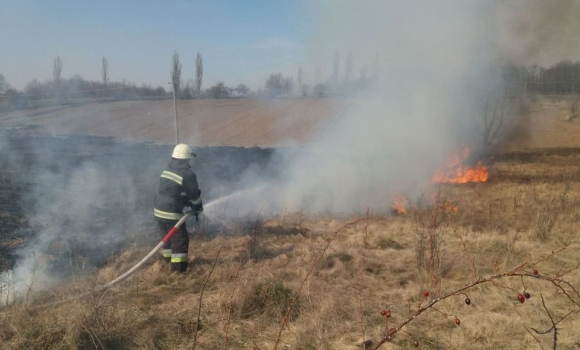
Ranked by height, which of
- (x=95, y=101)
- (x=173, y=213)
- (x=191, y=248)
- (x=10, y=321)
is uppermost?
(x=95, y=101)

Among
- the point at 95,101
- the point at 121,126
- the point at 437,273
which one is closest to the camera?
the point at 437,273

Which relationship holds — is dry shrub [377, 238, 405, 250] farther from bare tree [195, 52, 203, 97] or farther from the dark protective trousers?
bare tree [195, 52, 203, 97]

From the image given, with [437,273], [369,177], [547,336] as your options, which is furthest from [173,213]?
[369,177]

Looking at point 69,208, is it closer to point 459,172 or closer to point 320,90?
point 320,90

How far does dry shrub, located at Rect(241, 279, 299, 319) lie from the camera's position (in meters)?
3.84

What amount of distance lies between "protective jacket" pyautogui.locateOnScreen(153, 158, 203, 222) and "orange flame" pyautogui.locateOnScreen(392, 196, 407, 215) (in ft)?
18.8

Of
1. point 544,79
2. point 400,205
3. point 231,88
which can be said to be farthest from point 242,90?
point 544,79

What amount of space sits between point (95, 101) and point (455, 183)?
1523cm

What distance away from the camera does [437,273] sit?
16.1 ft

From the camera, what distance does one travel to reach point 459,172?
12.9m

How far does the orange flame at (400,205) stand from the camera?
9360mm

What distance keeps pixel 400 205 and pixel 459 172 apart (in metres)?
4.43

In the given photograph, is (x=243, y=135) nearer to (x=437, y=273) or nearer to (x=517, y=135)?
(x=517, y=135)

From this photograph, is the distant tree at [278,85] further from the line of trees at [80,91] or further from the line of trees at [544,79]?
the line of trees at [544,79]
